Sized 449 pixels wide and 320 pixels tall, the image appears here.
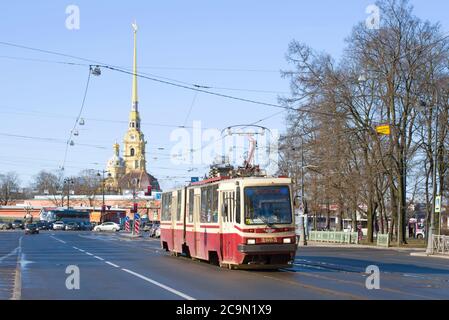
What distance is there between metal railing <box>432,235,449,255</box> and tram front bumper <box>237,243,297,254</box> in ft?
70.7

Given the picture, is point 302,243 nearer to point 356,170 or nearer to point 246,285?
point 356,170

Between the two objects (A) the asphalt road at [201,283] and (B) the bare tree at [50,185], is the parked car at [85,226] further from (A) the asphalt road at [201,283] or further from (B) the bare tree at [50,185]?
(A) the asphalt road at [201,283]

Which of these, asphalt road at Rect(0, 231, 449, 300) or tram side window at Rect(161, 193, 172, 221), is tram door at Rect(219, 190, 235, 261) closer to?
asphalt road at Rect(0, 231, 449, 300)

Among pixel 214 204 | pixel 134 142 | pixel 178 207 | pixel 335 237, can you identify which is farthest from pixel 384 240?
pixel 134 142

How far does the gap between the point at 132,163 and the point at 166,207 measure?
5235 inches

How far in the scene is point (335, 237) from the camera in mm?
61656

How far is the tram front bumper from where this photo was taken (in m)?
23.3

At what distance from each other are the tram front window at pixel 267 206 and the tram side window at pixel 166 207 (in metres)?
10.5

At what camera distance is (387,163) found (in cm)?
5353

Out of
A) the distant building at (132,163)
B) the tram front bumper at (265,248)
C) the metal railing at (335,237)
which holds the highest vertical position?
the distant building at (132,163)

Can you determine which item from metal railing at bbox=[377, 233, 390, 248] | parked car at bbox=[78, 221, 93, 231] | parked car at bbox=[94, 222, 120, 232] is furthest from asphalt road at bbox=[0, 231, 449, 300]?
parked car at bbox=[78, 221, 93, 231]
